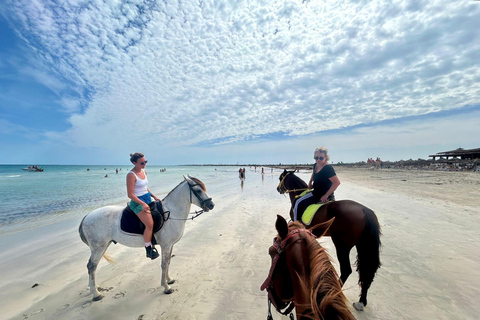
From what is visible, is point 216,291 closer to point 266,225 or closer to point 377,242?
point 377,242

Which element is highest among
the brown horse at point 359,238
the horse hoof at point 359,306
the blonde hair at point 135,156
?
the blonde hair at point 135,156

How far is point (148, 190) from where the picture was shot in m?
3.72

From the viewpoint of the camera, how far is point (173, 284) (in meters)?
3.91

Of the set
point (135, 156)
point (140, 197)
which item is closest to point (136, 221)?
point (140, 197)

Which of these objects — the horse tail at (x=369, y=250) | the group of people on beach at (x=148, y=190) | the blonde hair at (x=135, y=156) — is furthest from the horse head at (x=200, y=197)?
the horse tail at (x=369, y=250)

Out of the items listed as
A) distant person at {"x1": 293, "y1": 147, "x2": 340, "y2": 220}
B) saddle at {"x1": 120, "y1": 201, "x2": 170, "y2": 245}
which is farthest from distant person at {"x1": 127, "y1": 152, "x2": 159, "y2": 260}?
distant person at {"x1": 293, "y1": 147, "x2": 340, "y2": 220}

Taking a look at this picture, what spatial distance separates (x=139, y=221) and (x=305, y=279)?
3.45m

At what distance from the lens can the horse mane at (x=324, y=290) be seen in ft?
3.15

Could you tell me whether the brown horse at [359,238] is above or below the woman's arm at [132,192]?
below

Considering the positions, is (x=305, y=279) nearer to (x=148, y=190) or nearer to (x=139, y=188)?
(x=148, y=190)

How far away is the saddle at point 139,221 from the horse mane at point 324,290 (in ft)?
10.8

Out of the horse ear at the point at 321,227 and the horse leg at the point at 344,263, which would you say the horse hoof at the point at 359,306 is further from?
the horse ear at the point at 321,227

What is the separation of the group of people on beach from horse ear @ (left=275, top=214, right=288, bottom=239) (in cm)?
285

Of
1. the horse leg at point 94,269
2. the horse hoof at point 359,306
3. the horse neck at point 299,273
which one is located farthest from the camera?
the horse leg at point 94,269
